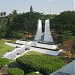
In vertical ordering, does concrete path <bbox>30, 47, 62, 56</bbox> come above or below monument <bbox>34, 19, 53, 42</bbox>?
below

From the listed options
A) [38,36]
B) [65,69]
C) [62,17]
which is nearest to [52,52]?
[38,36]

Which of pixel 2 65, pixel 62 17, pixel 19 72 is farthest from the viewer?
pixel 62 17

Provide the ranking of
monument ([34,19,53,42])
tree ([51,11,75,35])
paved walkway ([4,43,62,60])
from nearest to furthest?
1. paved walkway ([4,43,62,60])
2. monument ([34,19,53,42])
3. tree ([51,11,75,35])

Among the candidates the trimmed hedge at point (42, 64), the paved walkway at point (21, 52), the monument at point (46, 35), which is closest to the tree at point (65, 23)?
the monument at point (46, 35)

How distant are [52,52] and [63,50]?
4.77 ft

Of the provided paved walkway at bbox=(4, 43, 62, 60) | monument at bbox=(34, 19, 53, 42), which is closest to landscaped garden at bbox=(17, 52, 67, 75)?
paved walkway at bbox=(4, 43, 62, 60)

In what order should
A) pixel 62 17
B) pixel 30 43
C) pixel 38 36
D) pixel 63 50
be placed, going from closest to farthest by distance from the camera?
pixel 63 50 → pixel 30 43 → pixel 38 36 → pixel 62 17

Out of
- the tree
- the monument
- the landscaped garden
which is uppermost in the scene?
the tree

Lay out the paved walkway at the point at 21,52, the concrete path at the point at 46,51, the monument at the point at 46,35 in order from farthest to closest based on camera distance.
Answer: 1. the monument at the point at 46,35
2. the paved walkway at the point at 21,52
3. the concrete path at the point at 46,51

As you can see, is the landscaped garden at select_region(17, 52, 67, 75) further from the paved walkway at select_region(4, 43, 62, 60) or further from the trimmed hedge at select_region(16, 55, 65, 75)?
the paved walkway at select_region(4, 43, 62, 60)

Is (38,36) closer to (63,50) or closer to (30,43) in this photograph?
(30,43)

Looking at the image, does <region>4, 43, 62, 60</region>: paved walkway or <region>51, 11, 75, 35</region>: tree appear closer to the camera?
<region>4, 43, 62, 60</region>: paved walkway

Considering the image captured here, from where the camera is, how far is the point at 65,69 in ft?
32.1

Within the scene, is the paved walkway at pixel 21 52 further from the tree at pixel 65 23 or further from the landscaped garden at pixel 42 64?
the tree at pixel 65 23
